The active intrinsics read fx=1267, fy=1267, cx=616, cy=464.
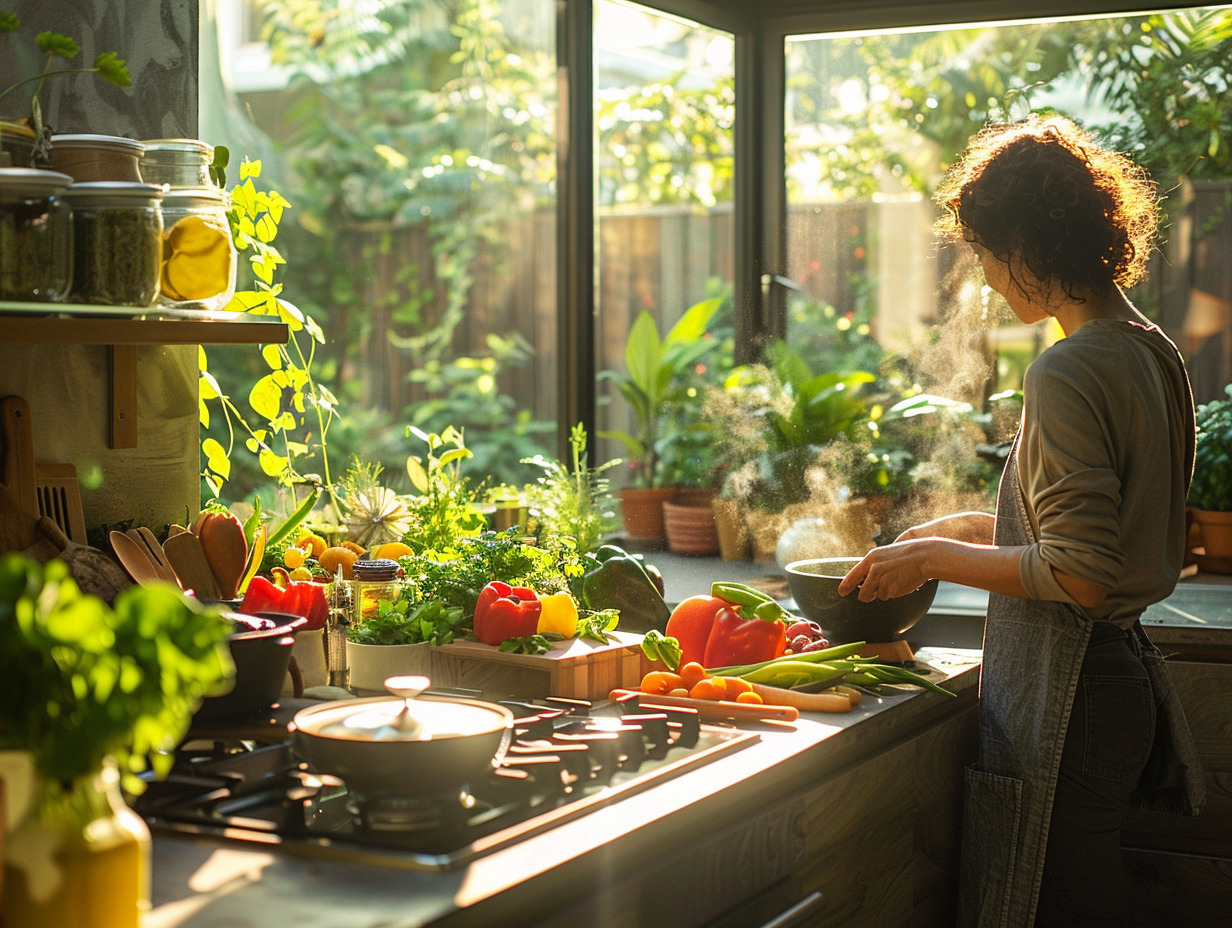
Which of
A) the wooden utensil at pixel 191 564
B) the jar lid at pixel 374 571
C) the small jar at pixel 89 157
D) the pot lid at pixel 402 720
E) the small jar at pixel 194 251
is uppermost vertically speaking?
the small jar at pixel 89 157

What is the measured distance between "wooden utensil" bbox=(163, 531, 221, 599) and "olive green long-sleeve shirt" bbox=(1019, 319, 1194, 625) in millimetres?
1094

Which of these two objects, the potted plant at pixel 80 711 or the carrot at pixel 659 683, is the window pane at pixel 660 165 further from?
the potted plant at pixel 80 711

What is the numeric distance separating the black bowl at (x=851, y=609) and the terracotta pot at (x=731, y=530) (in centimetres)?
63

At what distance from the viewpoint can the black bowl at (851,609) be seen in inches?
80.3

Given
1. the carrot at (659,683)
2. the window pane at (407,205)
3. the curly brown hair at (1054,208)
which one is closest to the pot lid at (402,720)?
the carrot at (659,683)

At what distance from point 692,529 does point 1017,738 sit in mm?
1079

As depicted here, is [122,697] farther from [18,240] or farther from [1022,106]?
[1022,106]

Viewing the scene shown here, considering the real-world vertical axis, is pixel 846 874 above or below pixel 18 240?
below

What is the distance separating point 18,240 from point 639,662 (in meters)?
1.02

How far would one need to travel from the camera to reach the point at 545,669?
176 cm

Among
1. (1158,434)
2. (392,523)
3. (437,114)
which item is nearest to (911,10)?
(1158,434)

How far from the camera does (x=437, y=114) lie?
18.6 feet

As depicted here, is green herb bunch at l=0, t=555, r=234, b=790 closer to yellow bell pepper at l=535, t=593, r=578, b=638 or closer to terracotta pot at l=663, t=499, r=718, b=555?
yellow bell pepper at l=535, t=593, r=578, b=638

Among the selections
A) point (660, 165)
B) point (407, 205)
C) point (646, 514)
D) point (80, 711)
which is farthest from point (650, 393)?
point (407, 205)
